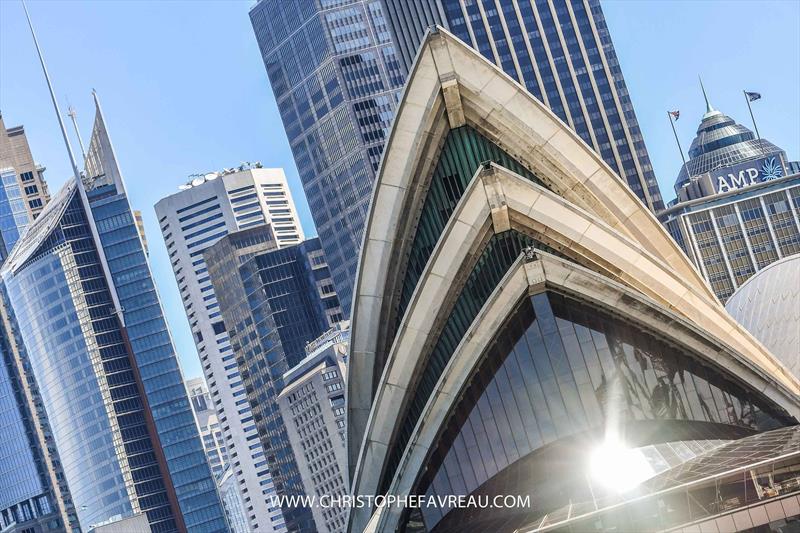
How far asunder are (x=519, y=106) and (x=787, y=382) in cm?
1664

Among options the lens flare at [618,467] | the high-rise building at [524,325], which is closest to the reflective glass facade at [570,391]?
the high-rise building at [524,325]

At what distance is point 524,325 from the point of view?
5875cm

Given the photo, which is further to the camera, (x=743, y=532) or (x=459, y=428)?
(x=459, y=428)

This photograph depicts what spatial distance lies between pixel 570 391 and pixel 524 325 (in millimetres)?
3514

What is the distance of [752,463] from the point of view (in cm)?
4975

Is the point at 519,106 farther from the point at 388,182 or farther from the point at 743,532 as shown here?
the point at 743,532

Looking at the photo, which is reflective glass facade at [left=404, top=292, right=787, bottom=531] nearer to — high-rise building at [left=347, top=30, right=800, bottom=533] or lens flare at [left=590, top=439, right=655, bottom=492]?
high-rise building at [left=347, top=30, right=800, bottom=533]

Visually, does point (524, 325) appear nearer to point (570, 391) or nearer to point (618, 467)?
point (570, 391)

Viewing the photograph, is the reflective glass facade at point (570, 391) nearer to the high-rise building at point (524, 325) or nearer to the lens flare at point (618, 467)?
the high-rise building at point (524, 325)

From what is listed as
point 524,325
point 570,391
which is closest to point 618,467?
point 570,391

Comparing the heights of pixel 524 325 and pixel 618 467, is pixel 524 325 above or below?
above

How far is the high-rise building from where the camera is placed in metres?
57.1

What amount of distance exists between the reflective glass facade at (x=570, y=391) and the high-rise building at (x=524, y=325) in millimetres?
61

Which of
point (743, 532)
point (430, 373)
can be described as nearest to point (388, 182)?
point (430, 373)
